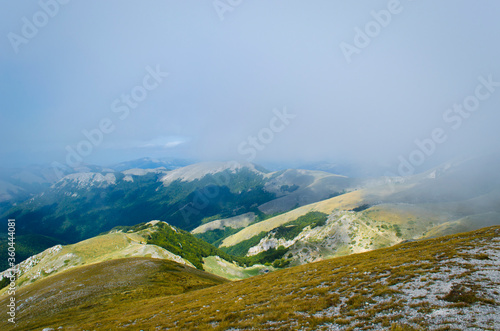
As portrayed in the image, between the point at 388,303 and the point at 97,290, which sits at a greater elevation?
the point at 388,303

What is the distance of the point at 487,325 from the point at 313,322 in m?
10.7

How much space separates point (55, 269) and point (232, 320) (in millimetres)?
126485

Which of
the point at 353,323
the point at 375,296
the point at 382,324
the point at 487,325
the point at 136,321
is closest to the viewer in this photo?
the point at 487,325

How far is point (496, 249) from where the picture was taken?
26.2 m

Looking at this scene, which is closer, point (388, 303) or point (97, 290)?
point (388, 303)

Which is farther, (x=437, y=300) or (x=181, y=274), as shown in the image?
(x=181, y=274)

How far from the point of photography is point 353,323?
14.8 m

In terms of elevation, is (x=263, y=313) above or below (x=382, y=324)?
below

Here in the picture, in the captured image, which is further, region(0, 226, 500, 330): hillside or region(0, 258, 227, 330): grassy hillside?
region(0, 258, 227, 330): grassy hillside

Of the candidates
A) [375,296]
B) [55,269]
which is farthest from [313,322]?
[55,269]

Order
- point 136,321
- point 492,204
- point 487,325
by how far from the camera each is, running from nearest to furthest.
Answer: point 487,325 → point 136,321 → point 492,204

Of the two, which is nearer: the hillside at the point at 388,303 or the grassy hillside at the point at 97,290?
the hillside at the point at 388,303

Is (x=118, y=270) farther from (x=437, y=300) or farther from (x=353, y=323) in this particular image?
(x=437, y=300)


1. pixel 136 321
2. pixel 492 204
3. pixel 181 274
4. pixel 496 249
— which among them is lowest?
pixel 492 204
